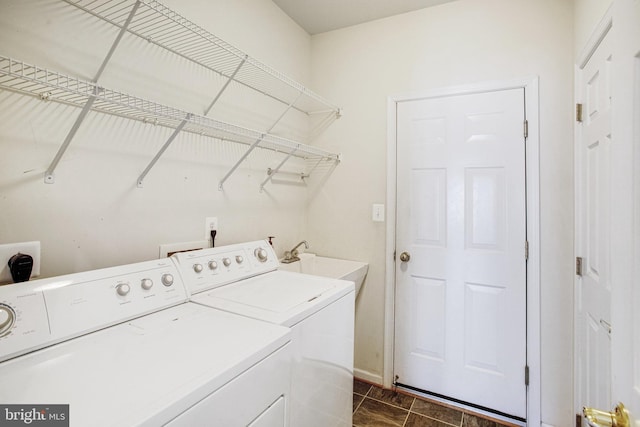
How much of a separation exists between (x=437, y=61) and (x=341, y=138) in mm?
848

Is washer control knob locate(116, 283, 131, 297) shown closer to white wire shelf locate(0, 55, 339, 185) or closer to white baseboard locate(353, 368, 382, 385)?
white wire shelf locate(0, 55, 339, 185)

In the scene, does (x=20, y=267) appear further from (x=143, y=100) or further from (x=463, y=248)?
(x=463, y=248)

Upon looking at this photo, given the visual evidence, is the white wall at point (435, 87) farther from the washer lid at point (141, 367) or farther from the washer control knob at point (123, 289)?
the washer control knob at point (123, 289)

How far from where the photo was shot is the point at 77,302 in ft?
3.02

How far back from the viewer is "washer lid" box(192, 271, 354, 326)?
110 centimetres

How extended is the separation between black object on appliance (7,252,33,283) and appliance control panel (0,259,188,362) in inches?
4.6

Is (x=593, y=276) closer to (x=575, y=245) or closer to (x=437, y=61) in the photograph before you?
(x=575, y=245)

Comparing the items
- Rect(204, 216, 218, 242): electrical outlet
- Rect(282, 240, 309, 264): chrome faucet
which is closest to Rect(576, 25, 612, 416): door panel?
Rect(282, 240, 309, 264): chrome faucet

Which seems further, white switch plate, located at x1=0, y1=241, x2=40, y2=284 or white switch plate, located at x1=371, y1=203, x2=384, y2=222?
white switch plate, located at x1=371, y1=203, x2=384, y2=222

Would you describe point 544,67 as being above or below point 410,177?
above

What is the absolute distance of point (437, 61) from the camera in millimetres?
2062

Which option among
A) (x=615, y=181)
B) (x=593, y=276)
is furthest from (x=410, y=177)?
(x=615, y=181)

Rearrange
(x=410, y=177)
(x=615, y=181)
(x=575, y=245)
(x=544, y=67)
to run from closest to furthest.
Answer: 1. (x=615, y=181)
2. (x=575, y=245)
3. (x=544, y=67)
4. (x=410, y=177)

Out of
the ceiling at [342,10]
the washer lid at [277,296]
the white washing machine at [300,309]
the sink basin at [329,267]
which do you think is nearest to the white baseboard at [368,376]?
the sink basin at [329,267]
